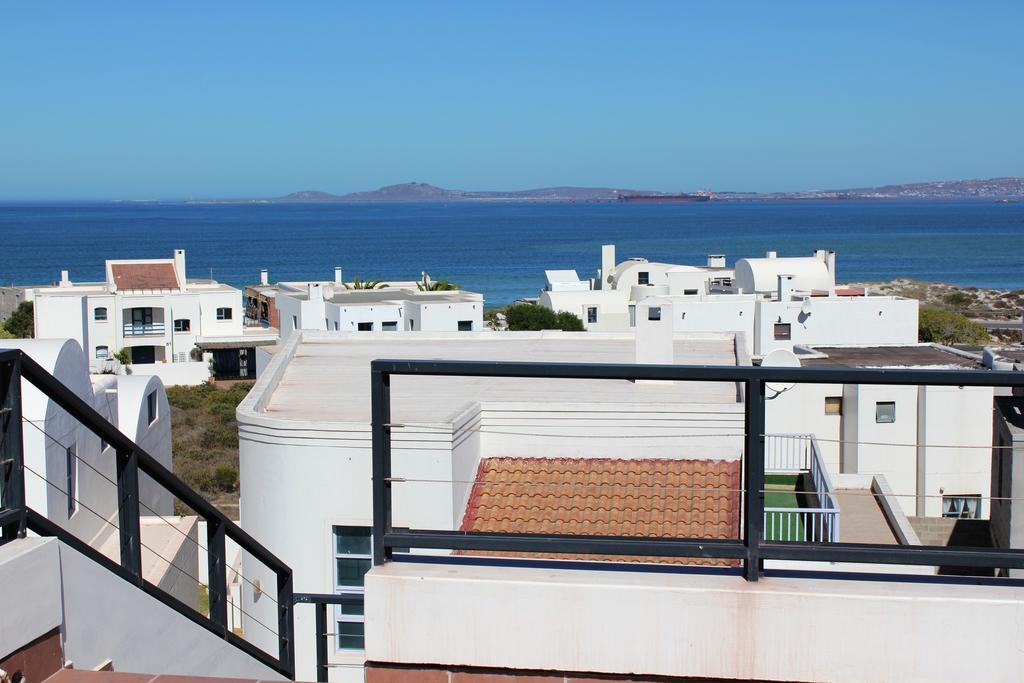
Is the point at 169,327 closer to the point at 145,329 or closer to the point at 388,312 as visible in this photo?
the point at 145,329

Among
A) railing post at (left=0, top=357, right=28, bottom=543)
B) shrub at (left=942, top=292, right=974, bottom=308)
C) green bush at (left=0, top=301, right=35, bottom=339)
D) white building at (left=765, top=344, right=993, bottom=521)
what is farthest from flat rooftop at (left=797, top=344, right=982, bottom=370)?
shrub at (left=942, top=292, right=974, bottom=308)

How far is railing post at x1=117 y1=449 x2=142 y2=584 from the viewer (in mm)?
4609

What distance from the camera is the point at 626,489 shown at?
11406mm

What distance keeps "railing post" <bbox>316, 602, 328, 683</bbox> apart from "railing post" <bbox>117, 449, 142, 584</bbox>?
3.65ft

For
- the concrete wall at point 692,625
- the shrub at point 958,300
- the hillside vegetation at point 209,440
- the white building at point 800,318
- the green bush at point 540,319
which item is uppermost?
the concrete wall at point 692,625

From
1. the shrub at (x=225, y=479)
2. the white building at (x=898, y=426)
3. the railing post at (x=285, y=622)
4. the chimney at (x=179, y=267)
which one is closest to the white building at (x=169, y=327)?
the chimney at (x=179, y=267)

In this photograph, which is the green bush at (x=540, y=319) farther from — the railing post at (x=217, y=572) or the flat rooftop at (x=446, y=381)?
the railing post at (x=217, y=572)

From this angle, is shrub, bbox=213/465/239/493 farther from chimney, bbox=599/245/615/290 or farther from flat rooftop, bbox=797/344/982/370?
chimney, bbox=599/245/615/290

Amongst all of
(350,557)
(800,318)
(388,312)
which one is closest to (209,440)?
(388,312)

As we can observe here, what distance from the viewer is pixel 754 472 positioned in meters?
3.71

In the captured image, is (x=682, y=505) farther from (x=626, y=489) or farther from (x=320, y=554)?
(x=320, y=554)

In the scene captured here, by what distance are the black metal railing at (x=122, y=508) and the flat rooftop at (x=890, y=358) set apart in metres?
23.5

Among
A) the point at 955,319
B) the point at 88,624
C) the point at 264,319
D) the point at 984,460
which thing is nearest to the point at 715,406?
the point at 88,624

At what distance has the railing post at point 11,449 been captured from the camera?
395 cm
